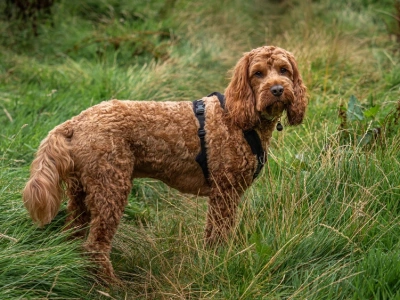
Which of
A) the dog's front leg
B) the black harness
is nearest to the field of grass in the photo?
the dog's front leg

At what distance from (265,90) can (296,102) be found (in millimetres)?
324

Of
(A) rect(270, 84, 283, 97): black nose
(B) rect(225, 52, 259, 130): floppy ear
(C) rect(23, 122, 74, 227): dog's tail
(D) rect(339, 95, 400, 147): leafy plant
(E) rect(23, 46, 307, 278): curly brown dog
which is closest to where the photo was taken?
(C) rect(23, 122, 74, 227): dog's tail

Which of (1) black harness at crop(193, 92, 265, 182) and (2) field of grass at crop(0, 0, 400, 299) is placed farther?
(1) black harness at crop(193, 92, 265, 182)

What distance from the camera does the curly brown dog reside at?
13.2 feet

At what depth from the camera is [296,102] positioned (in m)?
4.42

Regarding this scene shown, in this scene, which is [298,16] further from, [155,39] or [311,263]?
[311,263]

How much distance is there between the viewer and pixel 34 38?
9.11 metres

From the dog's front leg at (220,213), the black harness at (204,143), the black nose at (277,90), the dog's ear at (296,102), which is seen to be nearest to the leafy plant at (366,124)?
the dog's ear at (296,102)

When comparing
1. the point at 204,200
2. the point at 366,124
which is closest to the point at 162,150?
the point at 204,200

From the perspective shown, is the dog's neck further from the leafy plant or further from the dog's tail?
the dog's tail

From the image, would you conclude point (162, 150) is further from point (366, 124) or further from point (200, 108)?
point (366, 124)

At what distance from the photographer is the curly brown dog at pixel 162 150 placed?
403cm

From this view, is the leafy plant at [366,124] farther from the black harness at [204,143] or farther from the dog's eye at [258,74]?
the dog's eye at [258,74]

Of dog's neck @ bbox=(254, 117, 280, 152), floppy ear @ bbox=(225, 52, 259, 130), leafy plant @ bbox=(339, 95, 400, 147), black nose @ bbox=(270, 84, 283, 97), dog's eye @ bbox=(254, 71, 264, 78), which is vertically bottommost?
leafy plant @ bbox=(339, 95, 400, 147)
